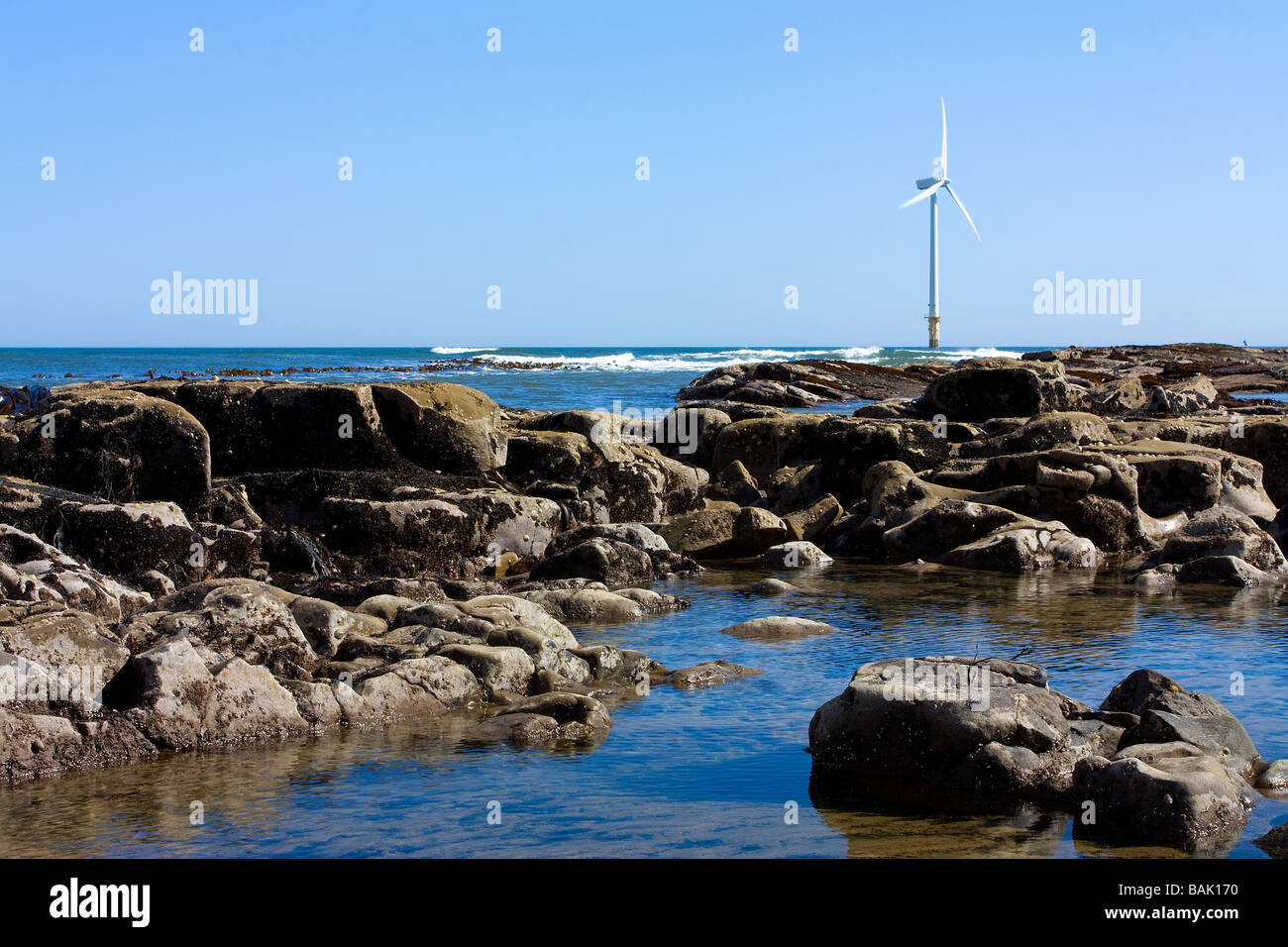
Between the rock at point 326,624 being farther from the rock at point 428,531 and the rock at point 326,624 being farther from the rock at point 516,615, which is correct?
the rock at point 428,531

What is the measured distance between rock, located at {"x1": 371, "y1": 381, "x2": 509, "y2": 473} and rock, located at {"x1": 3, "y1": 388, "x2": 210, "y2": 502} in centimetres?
311

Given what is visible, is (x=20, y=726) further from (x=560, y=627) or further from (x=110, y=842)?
(x=560, y=627)

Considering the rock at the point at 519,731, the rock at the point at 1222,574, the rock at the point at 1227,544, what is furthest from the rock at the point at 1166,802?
the rock at the point at 1227,544

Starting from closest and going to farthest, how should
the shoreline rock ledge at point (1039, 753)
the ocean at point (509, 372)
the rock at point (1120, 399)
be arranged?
1. the shoreline rock ledge at point (1039, 753)
2. the rock at point (1120, 399)
3. the ocean at point (509, 372)

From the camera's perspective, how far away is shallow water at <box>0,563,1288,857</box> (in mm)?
7961

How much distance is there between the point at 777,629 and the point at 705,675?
8.15ft

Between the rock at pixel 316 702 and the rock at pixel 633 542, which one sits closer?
the rock at pixel 316 702

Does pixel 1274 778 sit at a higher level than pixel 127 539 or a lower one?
lower

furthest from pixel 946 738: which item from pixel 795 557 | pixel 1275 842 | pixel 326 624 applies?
pixel 795 557

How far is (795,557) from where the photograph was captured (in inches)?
800

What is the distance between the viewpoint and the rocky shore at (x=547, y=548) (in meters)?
9.41

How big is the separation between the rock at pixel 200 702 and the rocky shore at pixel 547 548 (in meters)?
0.02

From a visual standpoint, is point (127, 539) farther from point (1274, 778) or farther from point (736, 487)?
point (1274, 778)

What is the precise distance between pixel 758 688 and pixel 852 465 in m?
13.2
